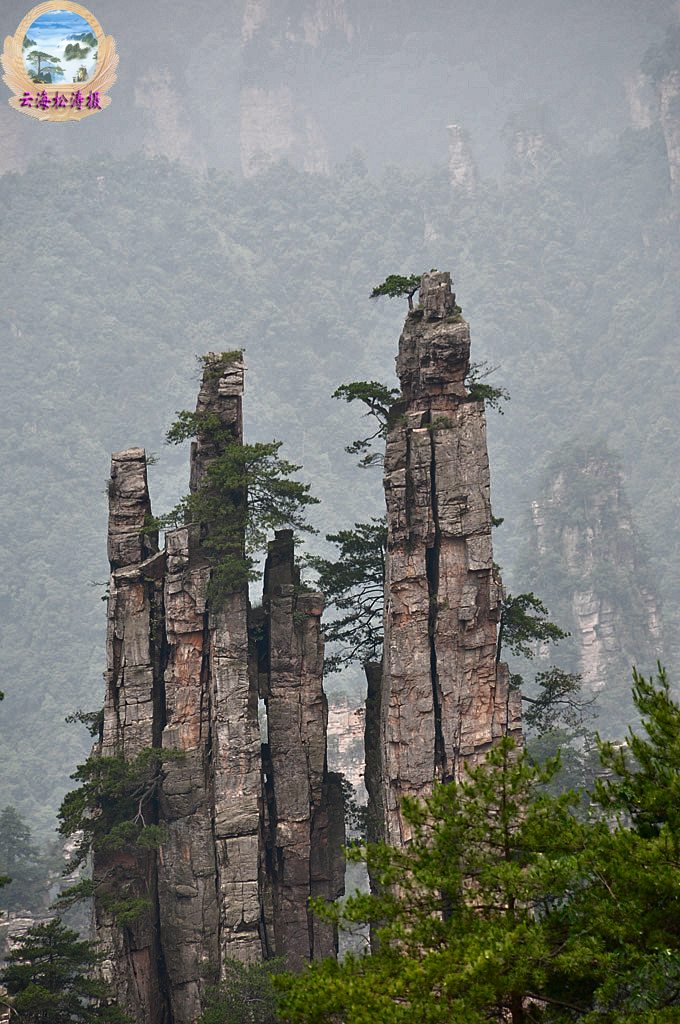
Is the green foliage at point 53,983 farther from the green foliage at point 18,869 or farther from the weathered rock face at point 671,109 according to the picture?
the weathered rock face at point 671,109

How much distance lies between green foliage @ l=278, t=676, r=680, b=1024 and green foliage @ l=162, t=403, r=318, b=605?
15.6 m

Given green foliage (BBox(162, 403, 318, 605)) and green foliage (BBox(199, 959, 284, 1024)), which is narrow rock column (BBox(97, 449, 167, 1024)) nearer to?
green foliage (BBox(162, 403, 318, 605))

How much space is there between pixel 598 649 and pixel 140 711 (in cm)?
6579

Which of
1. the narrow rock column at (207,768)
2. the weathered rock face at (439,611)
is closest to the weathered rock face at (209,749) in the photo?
the narrow rock column at (207,768)

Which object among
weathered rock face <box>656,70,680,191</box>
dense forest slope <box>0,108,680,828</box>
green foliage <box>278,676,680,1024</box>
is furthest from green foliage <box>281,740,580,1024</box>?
weathered rock face <box>656,70,680,191</box>

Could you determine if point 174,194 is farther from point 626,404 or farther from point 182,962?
point 182,962

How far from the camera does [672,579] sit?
118 metres

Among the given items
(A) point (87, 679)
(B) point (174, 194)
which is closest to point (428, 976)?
(A) point (87, 679)

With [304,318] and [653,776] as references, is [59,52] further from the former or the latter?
[653,776]

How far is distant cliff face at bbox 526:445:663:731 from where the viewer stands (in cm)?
9462

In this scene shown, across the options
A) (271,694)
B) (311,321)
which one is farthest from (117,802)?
(311,321)

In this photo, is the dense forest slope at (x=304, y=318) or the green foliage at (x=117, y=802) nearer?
the green foliage at (x=117, y=802)

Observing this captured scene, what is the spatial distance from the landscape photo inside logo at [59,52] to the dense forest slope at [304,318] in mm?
37887

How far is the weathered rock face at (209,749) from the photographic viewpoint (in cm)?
3309
